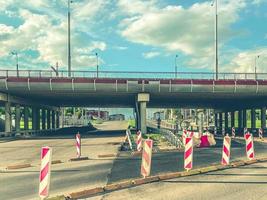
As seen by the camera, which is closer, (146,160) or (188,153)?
(146,160)

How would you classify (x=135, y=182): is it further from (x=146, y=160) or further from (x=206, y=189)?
(x=206, y=189)

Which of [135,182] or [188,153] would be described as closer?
[135,182]

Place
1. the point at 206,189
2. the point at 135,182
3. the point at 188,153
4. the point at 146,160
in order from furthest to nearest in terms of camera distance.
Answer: the point at 188,153
the point at 146,160
the point at 135,182
the point at 206,189

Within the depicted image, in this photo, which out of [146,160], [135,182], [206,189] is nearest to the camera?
[206,189]

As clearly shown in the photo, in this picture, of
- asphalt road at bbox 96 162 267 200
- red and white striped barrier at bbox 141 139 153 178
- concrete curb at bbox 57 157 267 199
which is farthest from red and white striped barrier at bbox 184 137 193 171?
red and white striped barrier at bbox 141 139 153 178

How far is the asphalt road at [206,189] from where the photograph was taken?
941cm

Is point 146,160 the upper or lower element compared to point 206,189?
upper

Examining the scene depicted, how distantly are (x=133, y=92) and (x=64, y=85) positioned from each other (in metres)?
8.20

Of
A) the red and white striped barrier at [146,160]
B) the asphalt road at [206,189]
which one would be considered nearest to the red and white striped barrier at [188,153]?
the asphalt road at [206,189]

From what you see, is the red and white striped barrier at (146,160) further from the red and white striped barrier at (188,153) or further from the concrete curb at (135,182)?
the red and white striped barrier at (188,153)

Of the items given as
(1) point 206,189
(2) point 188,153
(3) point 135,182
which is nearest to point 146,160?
(3) point 135,182

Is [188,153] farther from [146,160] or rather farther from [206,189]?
[206,189]

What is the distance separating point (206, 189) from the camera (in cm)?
1036

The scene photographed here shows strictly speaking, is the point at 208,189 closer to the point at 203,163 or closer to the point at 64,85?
the point at 203,163
